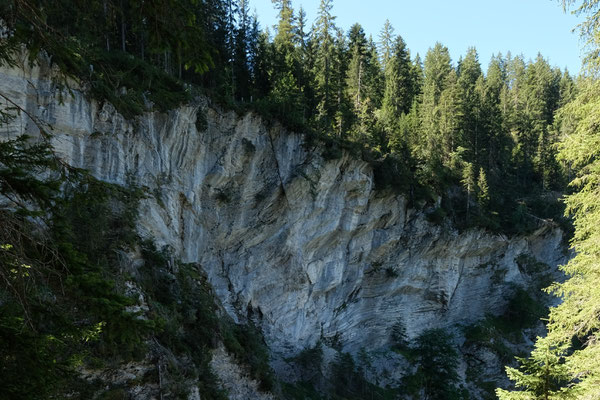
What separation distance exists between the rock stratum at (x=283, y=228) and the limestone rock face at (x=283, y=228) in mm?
66

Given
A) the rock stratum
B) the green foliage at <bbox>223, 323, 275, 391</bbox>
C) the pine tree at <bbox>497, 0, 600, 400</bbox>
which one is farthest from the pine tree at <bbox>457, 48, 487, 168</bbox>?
the pine tree at <bbox>497, 0, 600, 400</bbox>

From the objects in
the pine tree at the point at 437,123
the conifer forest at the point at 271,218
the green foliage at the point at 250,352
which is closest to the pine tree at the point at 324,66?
the conifer forest at the point at 271,218

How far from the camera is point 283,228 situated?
2472cm

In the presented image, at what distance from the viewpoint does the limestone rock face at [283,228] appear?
655 inches

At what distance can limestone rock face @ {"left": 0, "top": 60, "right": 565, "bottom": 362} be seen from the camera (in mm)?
16625

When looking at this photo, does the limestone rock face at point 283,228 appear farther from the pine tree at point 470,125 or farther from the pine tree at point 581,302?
the pine tree at point 581,302

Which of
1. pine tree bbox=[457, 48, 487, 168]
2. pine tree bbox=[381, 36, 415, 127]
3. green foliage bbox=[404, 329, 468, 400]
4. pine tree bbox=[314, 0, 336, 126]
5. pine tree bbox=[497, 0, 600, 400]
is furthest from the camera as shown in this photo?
pine tree bbox=[381, 36, 415, 127]

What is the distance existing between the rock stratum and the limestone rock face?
66mm

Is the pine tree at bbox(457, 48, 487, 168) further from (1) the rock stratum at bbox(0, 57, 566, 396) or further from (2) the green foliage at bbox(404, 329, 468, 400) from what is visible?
(2) the green foliage at bbox(404, 329, 468, 400)

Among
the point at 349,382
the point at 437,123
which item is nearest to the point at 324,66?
the point at 437,123

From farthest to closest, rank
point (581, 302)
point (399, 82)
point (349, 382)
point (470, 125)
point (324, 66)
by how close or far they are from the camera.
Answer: point (399, 82) → point (470, 125) → point (324, 66) → point (349, 382) → point (581, 302)

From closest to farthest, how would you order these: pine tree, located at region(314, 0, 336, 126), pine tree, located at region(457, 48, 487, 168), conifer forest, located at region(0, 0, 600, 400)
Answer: conifer forest, located at region(0, 0, 600, 400)
pine tree, located at region(314, 0, 336, 126)
pine tree, located at region(457, 48, 487, 168)

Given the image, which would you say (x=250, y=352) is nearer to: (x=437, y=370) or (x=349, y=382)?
(x=349, y=382)

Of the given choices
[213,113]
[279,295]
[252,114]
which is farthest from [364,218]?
[213,113]
